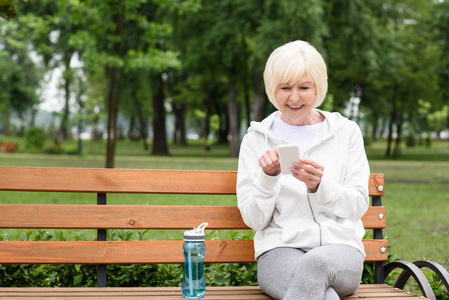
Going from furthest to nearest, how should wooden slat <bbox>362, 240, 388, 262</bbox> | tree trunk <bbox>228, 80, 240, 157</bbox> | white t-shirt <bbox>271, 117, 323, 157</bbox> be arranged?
tree trunk <bbox>228, 80, 240, 157</bbox> < wooden slat <bbox>362, 240, 388, 262</bbox> < white t-shirt <bbox>271, 117, 323, 157</bbox>

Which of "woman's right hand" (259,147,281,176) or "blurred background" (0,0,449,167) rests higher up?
"blurred background" (0,0,449,167)

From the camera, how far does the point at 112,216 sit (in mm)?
3363

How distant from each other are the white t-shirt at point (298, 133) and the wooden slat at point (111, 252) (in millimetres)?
712

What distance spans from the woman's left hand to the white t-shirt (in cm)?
39

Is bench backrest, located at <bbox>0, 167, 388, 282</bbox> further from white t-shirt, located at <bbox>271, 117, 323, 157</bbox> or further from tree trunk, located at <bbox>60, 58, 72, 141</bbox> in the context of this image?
tree trunk, located at <bbox>60, 58, 72, 141</bbox>

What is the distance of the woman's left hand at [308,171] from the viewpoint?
2721 mm

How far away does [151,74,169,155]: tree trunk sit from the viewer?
117 feet

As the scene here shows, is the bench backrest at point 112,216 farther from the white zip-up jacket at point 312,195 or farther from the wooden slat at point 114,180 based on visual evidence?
the white zip-up jacket at point 312,195

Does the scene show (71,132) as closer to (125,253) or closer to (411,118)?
(411,118)

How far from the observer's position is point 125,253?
336 cm

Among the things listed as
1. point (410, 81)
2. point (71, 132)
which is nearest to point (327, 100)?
point (410, 81)

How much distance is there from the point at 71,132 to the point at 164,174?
2316 inches

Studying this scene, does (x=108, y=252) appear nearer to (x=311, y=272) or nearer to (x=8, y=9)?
(x=311, y=272)

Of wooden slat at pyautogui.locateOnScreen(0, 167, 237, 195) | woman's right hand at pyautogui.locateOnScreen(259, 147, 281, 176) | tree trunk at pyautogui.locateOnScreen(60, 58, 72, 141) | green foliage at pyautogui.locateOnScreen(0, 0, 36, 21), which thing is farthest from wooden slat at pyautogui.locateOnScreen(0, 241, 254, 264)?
tree trunk at pyautogui.locateOnScreen(60, 58, 72, 141)
